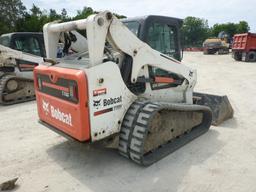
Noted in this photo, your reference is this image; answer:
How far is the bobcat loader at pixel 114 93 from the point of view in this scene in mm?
3391

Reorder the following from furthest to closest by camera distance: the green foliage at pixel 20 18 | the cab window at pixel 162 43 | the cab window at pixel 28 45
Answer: the green foliage at pixel 20 18, the cab window at pixel 28 45, the cab window at pixel 162 43

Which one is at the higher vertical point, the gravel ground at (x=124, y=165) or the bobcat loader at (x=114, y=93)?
the bobcat loader at (x=114, y=93)

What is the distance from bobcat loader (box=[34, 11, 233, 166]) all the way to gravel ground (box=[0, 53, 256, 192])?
10.6 inches

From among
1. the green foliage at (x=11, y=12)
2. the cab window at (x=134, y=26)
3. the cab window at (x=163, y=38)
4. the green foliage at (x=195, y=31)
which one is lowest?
the green foliage at (x=195, y=31)

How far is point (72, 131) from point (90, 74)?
2.71 feet

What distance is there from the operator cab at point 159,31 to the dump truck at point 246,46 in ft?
51.3

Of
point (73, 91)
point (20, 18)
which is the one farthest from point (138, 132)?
point (20, 18)

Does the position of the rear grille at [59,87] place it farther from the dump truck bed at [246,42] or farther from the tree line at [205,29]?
the tree line at [205,29]

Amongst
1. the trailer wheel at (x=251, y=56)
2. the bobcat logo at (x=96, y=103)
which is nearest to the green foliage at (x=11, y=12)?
the trailer wheel at (x=251, y=56)

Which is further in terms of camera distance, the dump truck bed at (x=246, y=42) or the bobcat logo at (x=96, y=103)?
the dump truck bed at (x=246, y=42)

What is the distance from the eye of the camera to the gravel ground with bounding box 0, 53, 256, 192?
11.3ft

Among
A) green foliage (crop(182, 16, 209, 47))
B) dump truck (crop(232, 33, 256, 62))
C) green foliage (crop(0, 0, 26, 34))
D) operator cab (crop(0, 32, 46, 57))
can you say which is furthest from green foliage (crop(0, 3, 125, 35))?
green foliage (crop(182, 16, 209, 47))

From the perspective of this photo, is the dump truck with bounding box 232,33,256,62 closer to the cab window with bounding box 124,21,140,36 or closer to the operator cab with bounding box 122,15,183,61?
the operator cab with bounding box 122,15,183,61

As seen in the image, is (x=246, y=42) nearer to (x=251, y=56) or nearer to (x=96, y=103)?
(x=251, y=56)
